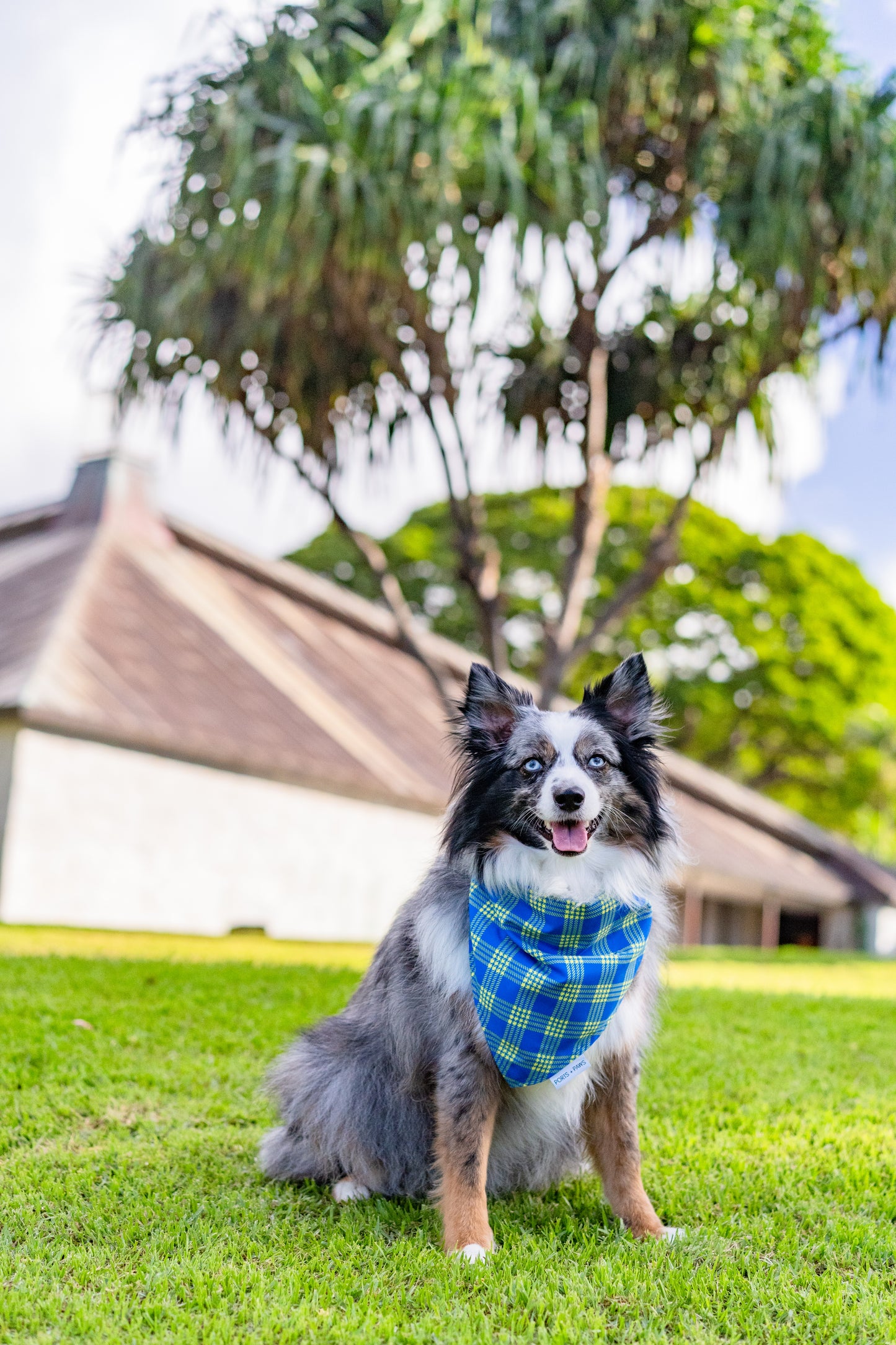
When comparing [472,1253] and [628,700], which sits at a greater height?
[628,700]

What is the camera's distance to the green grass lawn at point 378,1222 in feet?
7.50

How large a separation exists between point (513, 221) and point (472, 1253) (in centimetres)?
781

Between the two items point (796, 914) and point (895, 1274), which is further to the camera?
point (796, 914)

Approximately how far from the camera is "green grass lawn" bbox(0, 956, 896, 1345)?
7.50ft

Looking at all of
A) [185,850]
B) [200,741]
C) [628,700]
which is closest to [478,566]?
[200,741]

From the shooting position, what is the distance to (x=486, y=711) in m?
3.10

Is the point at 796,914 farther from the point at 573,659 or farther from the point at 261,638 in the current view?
the point at 573,659

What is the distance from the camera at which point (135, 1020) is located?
16.3 feet

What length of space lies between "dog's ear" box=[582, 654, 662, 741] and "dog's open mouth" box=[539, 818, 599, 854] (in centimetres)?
36

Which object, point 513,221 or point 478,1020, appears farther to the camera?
point 513,221

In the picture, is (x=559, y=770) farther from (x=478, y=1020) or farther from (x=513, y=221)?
(x=513, y=221)

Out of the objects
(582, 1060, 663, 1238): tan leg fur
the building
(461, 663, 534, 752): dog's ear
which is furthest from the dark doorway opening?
(461, 663, 534, 752): dog's ear

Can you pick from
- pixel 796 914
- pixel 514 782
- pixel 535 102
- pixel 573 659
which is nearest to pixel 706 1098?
pixel 514 782

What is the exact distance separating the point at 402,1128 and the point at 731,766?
23401 mm
